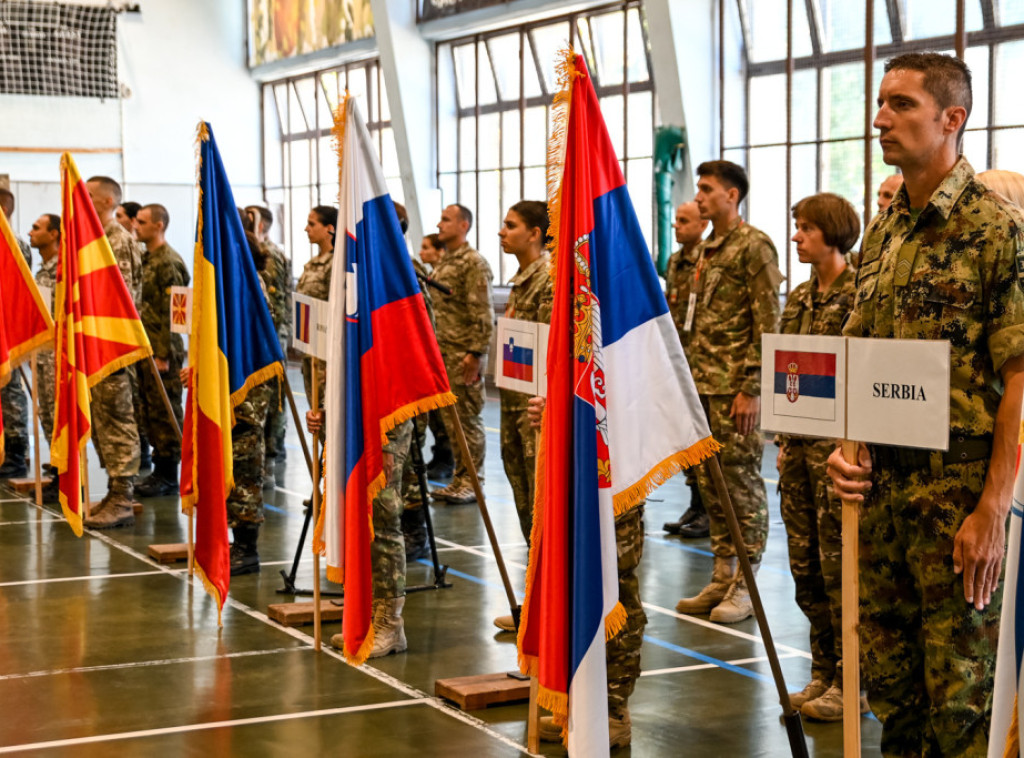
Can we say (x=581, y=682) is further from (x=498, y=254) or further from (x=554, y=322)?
(x=498, y=254)

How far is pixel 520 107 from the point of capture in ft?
55.2

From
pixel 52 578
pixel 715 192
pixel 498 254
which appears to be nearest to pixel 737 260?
pixel 715 192

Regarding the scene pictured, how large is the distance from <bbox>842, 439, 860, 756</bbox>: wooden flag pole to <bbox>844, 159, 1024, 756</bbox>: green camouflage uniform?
0.54 feet

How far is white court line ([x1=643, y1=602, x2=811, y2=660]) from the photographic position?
5.20m

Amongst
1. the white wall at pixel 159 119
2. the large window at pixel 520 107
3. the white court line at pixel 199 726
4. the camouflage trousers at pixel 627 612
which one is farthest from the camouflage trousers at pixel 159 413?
the white wall at pixel 159 119

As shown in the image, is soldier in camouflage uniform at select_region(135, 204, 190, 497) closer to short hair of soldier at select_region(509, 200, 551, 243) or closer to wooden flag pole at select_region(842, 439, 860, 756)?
short hair of soldier at select_region(509, 200, 551, 243)

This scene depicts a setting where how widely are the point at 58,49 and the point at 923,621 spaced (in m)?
20.0

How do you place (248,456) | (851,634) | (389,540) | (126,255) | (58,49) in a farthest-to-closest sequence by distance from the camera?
(58,49), (126,255), (248,456), (389,540), (851,634)

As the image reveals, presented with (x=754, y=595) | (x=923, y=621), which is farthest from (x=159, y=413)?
(x=923, y=621)

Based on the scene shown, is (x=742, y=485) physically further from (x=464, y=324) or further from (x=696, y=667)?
(x=464, y=324)

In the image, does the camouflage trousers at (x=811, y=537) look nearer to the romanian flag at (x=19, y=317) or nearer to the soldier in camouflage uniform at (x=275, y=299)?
the soldier in camouflage uniform at (x=275, y=299)

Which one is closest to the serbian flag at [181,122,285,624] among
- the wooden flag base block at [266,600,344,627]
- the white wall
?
the wooden flag base block at [266,600,344,627]

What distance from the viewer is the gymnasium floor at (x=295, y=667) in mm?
4176

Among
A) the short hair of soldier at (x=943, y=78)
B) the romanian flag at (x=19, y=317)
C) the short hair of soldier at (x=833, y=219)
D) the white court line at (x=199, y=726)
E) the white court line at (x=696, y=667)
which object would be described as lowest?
the white court line at (x=696, y=667)
